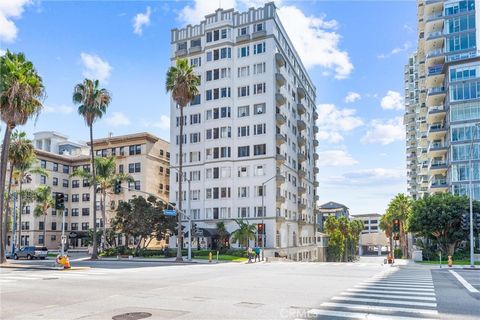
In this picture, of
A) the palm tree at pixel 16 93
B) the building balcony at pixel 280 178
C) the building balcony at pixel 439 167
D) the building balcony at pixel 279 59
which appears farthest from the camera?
the building balcony at pixel 439 167

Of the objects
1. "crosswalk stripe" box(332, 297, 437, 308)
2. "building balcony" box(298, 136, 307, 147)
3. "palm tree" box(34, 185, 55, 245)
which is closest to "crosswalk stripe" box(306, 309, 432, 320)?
"crosswalk stripe" box(332, 297, 437, 308)

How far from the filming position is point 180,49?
75938 mm

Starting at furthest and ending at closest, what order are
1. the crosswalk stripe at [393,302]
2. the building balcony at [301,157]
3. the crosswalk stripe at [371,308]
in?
the building balcony at [301,157] → the crosswalk stripe at [393,302] → the crosswalk stripe at [371,308]

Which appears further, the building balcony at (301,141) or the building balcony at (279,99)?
the building balcony at (301,141)

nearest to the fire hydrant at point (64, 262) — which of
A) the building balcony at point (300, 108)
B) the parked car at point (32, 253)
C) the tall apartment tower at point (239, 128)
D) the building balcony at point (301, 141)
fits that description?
the parked car at point (32, 253)

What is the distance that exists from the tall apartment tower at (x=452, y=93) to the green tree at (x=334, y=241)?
22330 millimetres

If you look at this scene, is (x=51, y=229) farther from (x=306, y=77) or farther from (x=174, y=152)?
(x=306, y=77)

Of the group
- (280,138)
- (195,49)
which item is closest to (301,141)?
(280,138)

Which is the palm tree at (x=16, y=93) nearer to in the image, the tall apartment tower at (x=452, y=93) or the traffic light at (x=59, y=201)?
the traffic light at (x=59, y=201)

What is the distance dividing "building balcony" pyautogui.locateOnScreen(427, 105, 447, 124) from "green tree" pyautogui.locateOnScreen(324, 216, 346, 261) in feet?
104

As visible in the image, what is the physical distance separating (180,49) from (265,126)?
69.5ft

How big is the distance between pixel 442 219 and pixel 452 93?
26.7m

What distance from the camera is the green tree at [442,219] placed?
163 feet

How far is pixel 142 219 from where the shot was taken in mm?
58438
